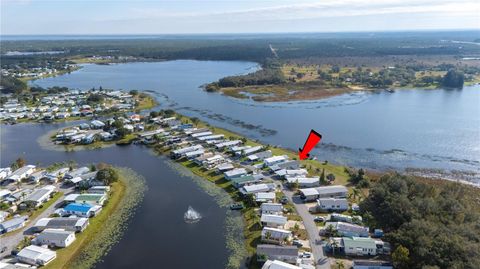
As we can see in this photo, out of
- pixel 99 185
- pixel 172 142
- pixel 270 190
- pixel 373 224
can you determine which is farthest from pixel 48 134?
pixel 373 224

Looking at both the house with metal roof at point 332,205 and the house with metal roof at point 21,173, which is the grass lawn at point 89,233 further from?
the house with metal roof at point 332,205

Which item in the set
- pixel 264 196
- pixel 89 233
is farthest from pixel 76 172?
pixel 264 196

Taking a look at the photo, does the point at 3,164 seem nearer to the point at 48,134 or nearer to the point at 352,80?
the point at 48,134

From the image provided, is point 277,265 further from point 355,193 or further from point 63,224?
point 63,224

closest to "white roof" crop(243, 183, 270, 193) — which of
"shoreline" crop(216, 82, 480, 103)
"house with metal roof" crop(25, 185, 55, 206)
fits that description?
"house with metal roof" crop(25, 185, 55, 206)

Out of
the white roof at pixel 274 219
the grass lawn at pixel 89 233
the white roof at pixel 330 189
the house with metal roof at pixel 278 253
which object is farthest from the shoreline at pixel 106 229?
the white roof at pixel 330 189

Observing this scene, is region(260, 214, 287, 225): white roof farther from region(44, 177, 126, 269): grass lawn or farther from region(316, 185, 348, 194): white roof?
region(44, 177, 126, 269): grass lawn
